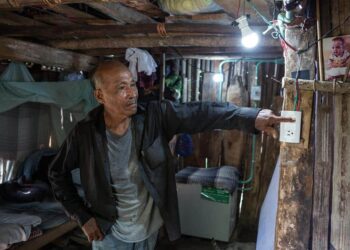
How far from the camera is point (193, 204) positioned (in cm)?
508

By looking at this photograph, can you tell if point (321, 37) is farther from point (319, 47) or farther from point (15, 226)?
point (15, 226)

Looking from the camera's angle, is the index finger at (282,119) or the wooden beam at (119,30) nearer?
the index finger at (282,119)

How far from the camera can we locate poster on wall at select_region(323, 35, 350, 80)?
1.51 metres

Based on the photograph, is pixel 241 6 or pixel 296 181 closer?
pixel 296 181

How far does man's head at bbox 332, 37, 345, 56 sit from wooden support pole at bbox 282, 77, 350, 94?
0.16m

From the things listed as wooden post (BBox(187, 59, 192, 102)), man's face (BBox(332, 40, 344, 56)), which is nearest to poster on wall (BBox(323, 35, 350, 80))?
man's face (BBox(332, 40, 344, 56))

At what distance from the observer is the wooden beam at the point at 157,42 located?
3391mm

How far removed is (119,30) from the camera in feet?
10.6

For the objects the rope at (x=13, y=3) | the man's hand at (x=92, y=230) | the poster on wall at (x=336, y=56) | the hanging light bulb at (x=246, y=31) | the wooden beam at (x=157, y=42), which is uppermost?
the wooden beam at (x=157, y=42)

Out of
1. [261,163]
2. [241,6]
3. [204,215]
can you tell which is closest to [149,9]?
[241,6]

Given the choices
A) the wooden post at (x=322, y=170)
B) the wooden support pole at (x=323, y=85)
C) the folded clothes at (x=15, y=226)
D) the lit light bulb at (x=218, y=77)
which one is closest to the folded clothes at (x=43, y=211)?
the folded clothes at (x=15, y=226)

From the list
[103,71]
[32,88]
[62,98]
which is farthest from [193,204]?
[103,71]

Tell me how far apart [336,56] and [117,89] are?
1.33 metres

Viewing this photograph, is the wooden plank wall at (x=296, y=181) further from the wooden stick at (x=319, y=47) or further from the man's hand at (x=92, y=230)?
the man's hand at (x=92, y=230)
